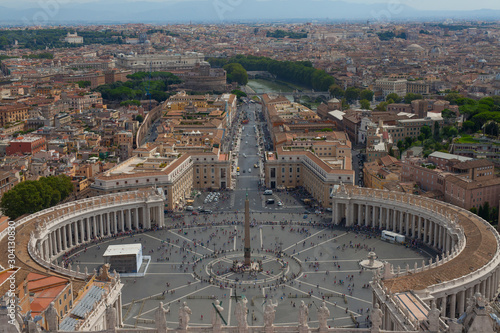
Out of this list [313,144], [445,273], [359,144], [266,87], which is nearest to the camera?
[445,273]

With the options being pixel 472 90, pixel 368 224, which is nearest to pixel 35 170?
pixel 368 224

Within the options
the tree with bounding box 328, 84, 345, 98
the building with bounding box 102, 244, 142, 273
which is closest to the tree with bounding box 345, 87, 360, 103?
the tree with bounding box 328, 84, 345, 98

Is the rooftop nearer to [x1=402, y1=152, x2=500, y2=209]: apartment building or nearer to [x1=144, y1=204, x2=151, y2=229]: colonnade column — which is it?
[x1=144, y1=204, x2=151, y2=229]: colonnade column

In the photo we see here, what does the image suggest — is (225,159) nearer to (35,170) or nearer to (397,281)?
(35,170)

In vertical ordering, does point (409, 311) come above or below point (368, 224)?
above

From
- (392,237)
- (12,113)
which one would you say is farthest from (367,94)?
(392,237)

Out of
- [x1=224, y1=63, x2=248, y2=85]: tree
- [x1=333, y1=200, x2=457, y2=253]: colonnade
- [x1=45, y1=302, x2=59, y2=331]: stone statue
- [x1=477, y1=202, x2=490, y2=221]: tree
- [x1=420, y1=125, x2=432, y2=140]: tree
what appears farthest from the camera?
[x1=224, y1=63, x2=248, y2=85]: tree
